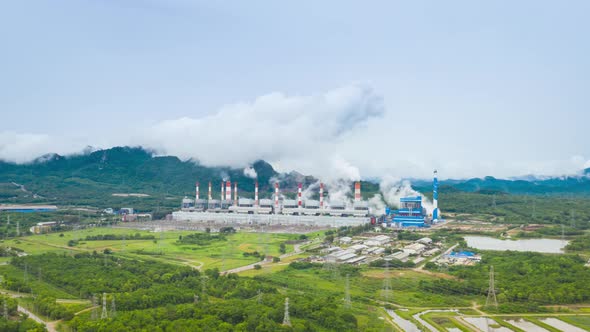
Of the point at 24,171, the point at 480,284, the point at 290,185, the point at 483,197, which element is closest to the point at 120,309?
the point at 480,284

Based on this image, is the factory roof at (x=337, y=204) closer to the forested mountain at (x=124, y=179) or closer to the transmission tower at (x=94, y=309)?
the forested mountain at (x=124, y=179)

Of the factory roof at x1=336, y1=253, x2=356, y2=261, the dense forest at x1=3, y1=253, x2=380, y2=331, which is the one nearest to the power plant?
the factory roof at x1=336, y1=253, x2=356, y2=261

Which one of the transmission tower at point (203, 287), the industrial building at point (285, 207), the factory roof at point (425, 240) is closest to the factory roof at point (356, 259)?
the factory roof at point (425, 240)

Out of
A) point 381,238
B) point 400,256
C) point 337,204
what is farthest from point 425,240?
point 337,204

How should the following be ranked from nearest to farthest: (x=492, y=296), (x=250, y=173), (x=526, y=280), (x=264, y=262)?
(x=492, y=296), (x=526, y=280), (x=264, y=262), (x=250, y=173)

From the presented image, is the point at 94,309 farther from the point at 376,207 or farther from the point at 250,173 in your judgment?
the point at 250,173
